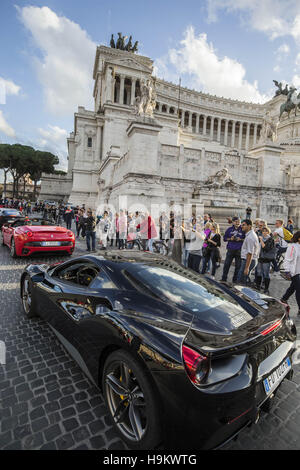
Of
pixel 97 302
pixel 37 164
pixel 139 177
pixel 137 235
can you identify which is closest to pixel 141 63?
pixel 37 164

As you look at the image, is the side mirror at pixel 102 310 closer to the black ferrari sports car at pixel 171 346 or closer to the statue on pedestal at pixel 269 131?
the black ferrari sports car at pixel 171 346

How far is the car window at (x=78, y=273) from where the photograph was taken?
2.86m

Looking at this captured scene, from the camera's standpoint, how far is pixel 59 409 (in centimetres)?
227

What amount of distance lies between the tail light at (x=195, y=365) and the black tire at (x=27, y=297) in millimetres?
3049

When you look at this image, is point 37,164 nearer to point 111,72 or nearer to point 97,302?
point 111,72

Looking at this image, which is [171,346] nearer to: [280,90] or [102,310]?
[102,310]

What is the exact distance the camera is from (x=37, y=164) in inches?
2438

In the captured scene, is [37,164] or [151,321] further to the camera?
[37,164]

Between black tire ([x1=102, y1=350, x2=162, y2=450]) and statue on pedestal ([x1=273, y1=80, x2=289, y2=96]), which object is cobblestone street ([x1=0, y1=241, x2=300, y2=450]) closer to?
black tire ([x1=102, y1=350, x2=162, y2=450])

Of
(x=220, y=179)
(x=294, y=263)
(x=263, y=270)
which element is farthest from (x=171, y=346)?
(x=220, y=179)

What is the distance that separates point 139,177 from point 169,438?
16239mm

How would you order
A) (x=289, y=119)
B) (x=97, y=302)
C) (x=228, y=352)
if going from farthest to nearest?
(x=289, y=119), (x=97, y=302), (x=228, y=352)

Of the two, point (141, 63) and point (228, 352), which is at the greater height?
point (141, 63)

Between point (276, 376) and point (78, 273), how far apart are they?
2.43 meters
